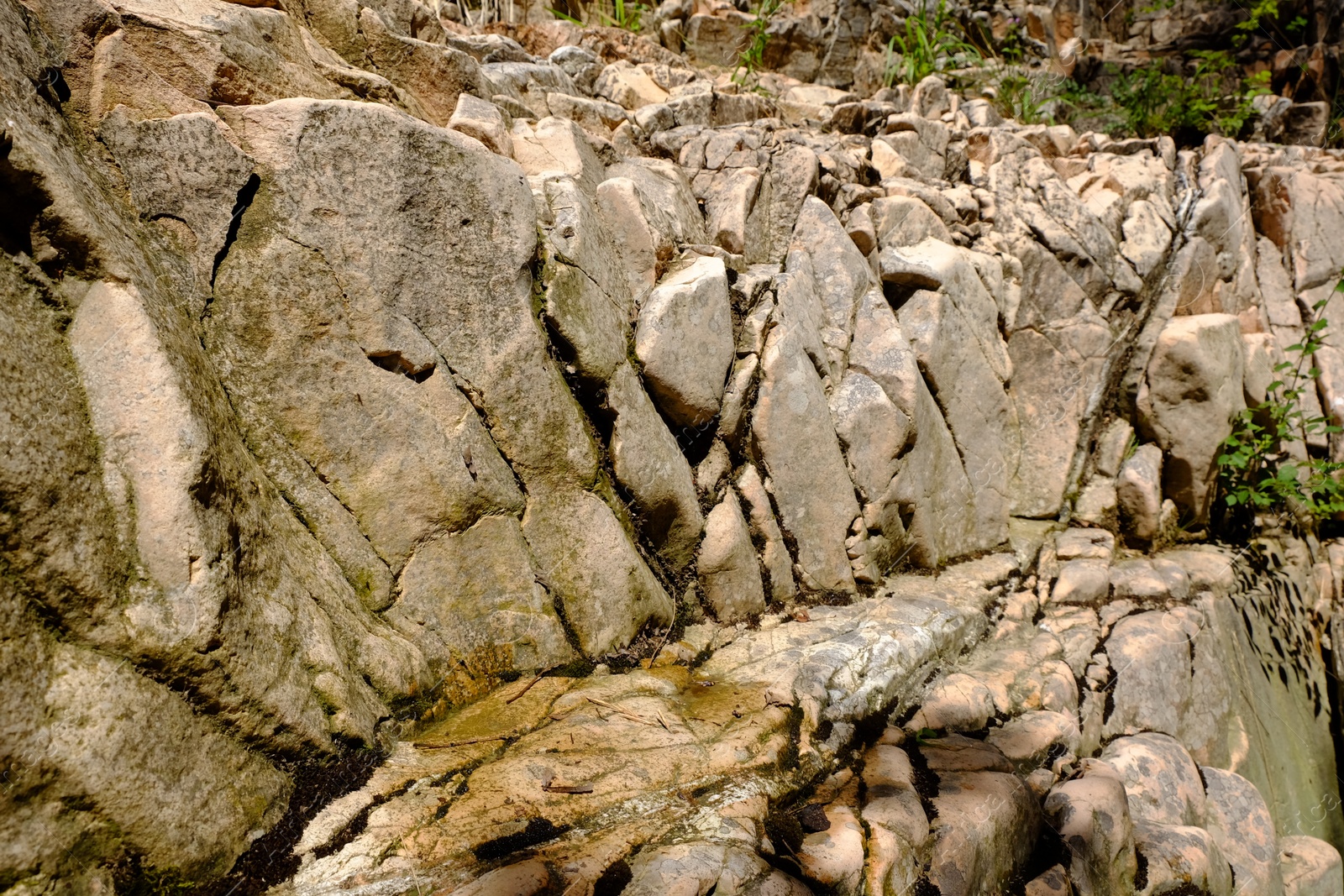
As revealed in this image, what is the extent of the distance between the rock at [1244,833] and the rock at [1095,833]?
3.41ft

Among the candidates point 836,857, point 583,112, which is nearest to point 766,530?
point 836,857

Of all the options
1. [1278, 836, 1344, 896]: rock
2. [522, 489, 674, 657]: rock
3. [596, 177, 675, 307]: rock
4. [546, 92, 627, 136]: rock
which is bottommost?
[1278, 836, 1344, 896]: rock

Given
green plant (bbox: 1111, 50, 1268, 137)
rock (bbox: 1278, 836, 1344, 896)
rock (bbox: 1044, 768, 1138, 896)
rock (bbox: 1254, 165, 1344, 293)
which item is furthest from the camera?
green plant (bbox: 1111, 50, 1268, 137)

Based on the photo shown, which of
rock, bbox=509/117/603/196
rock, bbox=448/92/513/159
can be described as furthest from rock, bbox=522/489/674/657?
rock, bbox=448/92/513/159

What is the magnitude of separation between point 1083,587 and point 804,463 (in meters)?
2.32

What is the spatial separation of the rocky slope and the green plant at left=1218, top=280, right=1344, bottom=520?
24 cm

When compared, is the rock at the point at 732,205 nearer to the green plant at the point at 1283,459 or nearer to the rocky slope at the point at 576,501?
the rocky slope at the point at 576,501

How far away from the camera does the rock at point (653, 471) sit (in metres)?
3.59

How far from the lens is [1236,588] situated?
524 centimetres

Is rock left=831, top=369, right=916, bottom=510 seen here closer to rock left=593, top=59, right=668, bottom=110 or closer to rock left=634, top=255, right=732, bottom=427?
rock left=634, top=255, right=732, bottom=427

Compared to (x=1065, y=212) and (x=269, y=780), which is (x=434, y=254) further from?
(x=1065, y=212)

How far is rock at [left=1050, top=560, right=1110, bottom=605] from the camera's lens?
482cm

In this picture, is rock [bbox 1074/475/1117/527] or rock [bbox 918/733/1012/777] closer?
rock [bbox 918/733/1012/777]

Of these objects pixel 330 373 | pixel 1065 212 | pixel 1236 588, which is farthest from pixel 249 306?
pixel 1236 588
